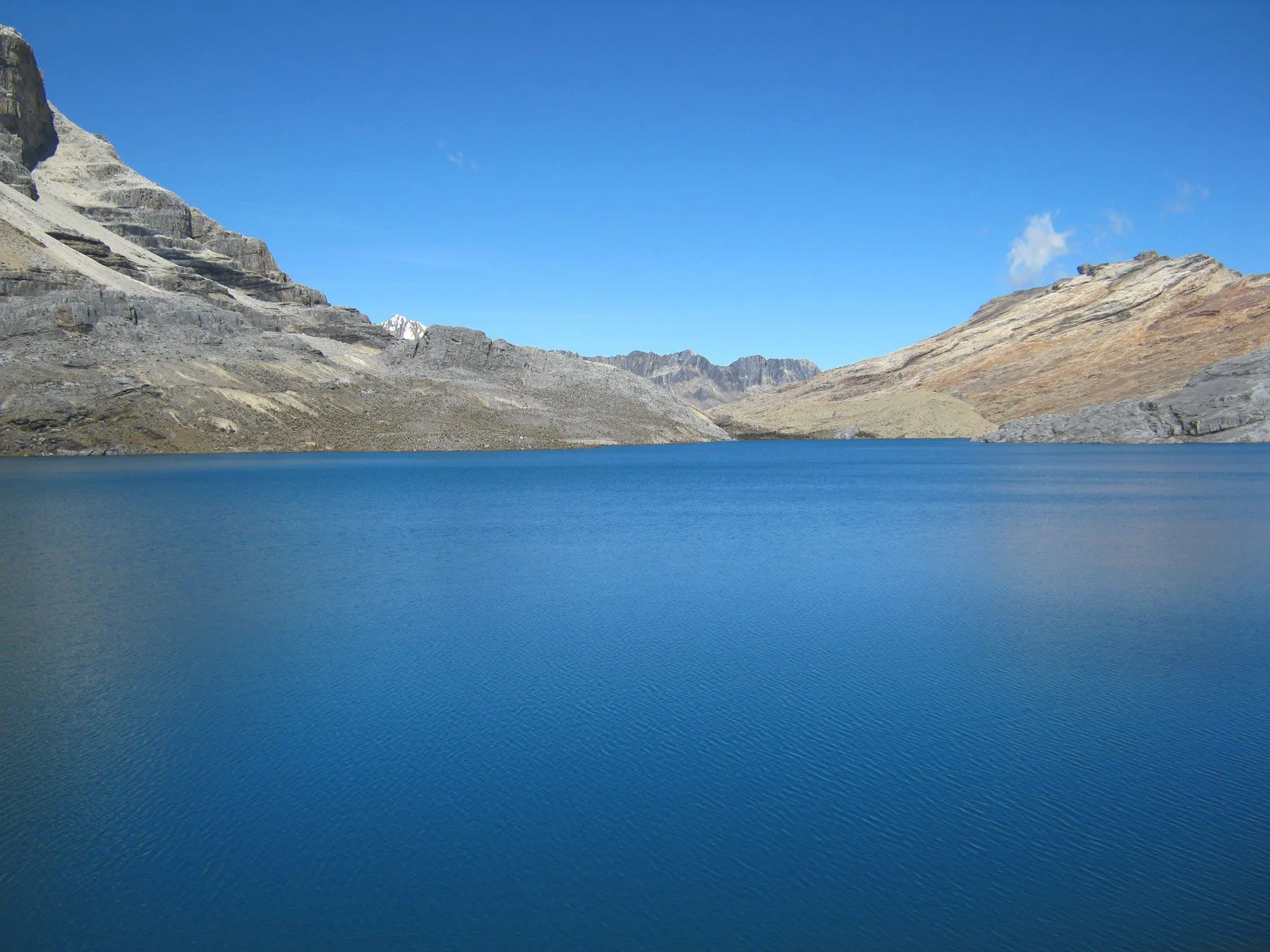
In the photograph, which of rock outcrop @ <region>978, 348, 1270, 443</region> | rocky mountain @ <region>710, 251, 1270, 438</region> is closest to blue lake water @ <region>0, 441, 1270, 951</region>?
rock outcrop @ <region>978, 348, 1270, 443</region>

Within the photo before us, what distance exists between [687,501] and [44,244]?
258 feet

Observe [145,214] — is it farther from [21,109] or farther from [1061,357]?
[1061,357]

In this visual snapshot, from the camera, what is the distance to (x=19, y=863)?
789 centimetres

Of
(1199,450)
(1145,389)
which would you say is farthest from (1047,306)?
(1199,450)

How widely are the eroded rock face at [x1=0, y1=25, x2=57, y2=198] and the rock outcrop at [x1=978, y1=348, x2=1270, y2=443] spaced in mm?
125067

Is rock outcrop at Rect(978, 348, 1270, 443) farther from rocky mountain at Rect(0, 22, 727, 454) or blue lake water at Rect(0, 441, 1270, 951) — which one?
blue lake water at Rect(0, 441, 1270, 951)

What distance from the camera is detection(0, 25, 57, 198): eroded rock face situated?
355 feet

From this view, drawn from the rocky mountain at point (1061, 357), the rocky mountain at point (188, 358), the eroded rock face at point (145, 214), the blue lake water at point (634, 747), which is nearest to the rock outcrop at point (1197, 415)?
the rocky mountain at point (1061, 357)

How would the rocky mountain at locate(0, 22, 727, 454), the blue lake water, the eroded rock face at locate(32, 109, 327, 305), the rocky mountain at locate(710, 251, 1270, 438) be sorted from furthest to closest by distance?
the eroded rock face at locate(32, 109, 327, 305) → the rocky mountain at locate(710, 251, 1270, 438) → the rocky mountain at locate(0, 22, 727, 454) → the blue lake water

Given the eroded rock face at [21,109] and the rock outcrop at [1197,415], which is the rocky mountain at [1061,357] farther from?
the eroded rock face at [21,109]

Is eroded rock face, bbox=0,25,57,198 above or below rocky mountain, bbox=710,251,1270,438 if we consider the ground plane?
above

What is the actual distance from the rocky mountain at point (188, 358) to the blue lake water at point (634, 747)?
49480mm

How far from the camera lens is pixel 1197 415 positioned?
305 feet

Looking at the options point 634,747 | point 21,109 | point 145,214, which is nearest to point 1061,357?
point 145,214
